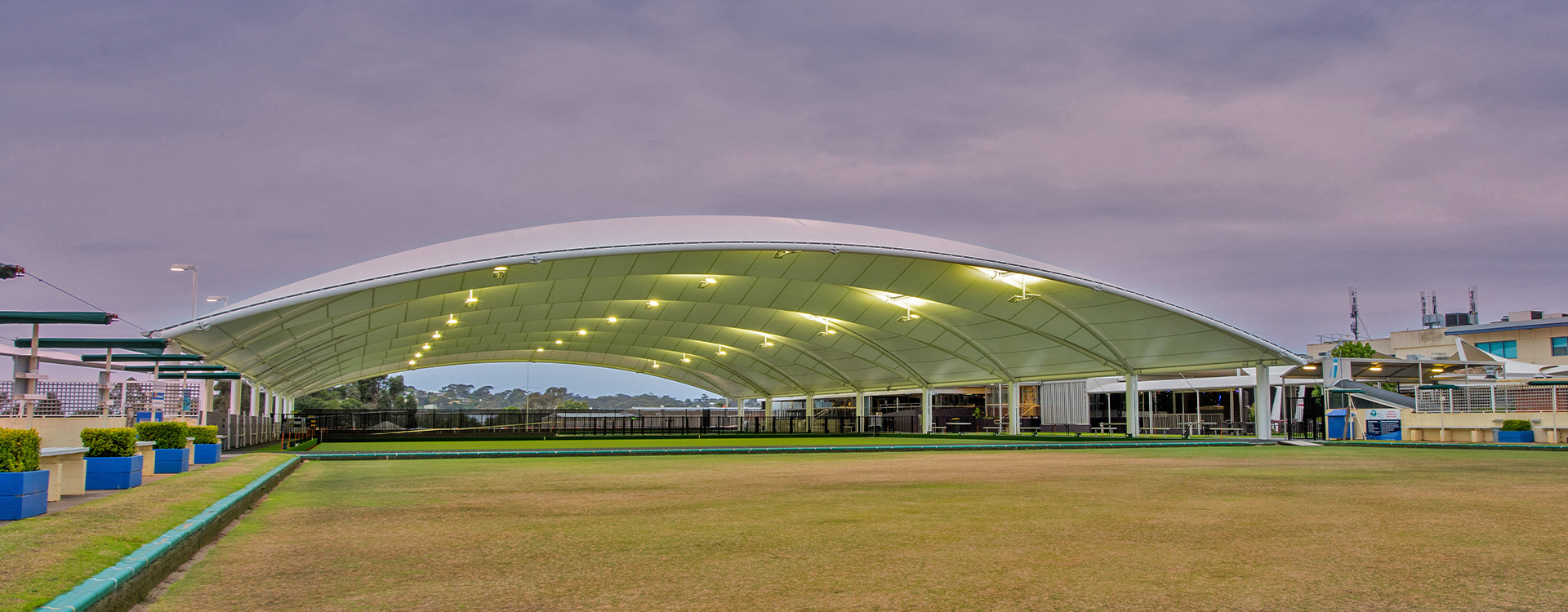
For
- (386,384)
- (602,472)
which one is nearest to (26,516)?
(602,472)

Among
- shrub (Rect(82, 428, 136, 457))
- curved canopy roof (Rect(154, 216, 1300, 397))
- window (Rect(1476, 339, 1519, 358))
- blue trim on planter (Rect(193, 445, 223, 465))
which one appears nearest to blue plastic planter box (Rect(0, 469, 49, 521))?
shrub (Rect(82, 428, 136, 457))

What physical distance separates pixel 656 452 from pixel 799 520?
16.4m

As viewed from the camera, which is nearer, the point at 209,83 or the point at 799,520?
the point at 799,520

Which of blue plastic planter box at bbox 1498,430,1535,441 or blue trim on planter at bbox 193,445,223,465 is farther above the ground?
blue trim on planter at bbox 193,445,223,465

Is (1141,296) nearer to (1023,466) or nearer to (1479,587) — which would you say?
(1023,466)

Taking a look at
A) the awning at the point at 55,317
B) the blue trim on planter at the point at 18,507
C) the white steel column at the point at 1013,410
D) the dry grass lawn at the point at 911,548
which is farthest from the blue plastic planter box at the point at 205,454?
the white steel column at the point at 1013,410

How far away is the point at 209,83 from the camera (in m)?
21.5

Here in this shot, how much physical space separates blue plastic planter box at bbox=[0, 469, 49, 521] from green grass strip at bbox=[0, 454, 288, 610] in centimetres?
11

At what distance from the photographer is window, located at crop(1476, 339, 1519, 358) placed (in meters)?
60.3

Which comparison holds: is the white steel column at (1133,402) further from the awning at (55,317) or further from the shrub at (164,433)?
the awning at (55,317)

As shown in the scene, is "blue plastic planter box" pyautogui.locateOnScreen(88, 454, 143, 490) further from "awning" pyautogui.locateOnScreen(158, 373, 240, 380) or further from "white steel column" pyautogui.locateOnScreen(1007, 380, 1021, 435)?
"white steel column" pyautogui.locateOnScreen(1007, 380, 1021, 435)

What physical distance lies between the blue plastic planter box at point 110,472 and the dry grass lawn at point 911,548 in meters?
1.66

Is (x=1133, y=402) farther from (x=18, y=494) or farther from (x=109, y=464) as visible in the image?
(x=18, y=494)

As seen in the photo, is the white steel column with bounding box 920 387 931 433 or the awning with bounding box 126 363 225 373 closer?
the awning with bounding box 126 363 225 373
